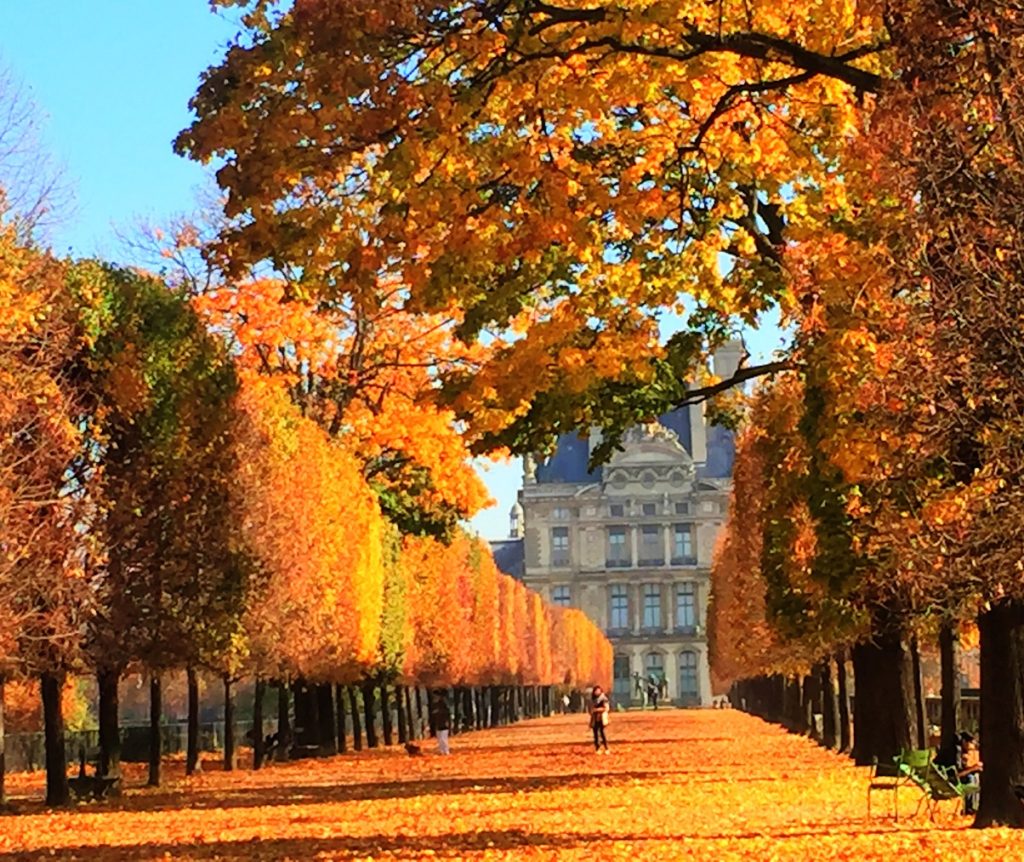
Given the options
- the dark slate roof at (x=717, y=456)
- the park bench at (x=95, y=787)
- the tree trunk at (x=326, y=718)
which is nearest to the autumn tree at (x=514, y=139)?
the park bench at (x=95, y=787)

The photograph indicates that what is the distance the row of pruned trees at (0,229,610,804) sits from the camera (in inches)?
1013

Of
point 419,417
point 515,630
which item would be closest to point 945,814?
point 419,417

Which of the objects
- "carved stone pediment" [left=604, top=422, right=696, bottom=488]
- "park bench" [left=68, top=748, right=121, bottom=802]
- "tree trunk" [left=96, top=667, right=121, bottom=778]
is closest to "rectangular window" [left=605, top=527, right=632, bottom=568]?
"carved stone pediment" [left=604, top=422, right=696, bottom=488]

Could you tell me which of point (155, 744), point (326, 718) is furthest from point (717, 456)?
point (155, 744)

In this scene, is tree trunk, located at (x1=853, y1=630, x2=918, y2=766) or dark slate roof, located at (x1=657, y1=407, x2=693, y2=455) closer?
tree trunk, located at (x1=853, y1=630, x2=918, y2=766)

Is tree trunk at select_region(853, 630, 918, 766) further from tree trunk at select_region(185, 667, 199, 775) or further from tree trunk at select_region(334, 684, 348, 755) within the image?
tree trunk at select_region(334, 684, 348, 755)

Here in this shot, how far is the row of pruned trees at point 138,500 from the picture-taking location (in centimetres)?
2573

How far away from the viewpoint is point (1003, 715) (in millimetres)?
15977

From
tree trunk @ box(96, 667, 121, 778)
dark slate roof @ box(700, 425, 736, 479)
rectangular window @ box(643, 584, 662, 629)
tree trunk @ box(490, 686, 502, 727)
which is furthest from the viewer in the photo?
dark slate roof @ box(700, 425, 736, 479)

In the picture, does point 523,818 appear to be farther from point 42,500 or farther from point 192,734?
point 192,734

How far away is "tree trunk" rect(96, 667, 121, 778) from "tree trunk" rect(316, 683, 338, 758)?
54.4 ft

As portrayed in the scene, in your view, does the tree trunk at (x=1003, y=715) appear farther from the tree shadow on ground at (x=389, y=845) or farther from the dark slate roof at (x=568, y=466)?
the dark slate roof at (x=568, y=466)

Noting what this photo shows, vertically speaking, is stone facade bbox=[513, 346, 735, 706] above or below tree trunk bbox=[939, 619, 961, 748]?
above

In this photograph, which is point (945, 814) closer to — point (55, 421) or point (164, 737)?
point (55, 421)
